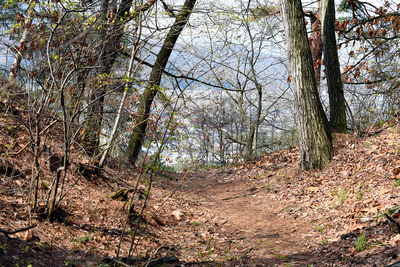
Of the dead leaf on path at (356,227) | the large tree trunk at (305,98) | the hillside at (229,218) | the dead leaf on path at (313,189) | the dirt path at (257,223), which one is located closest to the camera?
the hillside at (229,218)

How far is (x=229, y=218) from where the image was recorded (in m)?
5.77

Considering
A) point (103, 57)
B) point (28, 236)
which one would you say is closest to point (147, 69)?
point (103, 57)

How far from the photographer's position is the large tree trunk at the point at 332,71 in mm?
7371

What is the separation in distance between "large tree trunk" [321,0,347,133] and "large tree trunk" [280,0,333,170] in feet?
2.77

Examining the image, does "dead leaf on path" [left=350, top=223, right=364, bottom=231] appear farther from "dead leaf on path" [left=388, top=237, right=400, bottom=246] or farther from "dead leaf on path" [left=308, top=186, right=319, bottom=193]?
"dead leaf on path" [left=308, top=186, right=319, bottom=193]

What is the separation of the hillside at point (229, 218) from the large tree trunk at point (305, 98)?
0.34m

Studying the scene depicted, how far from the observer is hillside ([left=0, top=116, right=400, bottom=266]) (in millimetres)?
3251

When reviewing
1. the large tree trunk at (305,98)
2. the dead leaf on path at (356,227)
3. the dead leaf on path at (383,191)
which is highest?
the large tree trunk at (305,98)

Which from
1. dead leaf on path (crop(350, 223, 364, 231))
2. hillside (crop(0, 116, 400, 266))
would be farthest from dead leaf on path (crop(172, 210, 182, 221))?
dead leaf on path (crop(350, 223, 364, 231))

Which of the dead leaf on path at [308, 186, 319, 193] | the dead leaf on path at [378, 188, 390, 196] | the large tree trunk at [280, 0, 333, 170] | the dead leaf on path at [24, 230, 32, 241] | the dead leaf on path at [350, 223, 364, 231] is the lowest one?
the dead leaf on path at [24, 230, 32, 241]

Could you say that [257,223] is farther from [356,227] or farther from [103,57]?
[103,57]

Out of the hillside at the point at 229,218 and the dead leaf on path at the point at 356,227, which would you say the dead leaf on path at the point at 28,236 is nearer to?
the hillside at the point at 229,218

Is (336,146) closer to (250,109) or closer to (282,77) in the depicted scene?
(282,77)

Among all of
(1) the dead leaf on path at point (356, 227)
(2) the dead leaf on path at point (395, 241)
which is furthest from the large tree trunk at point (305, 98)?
(2) the dead leaf on path at point (395, 241)
